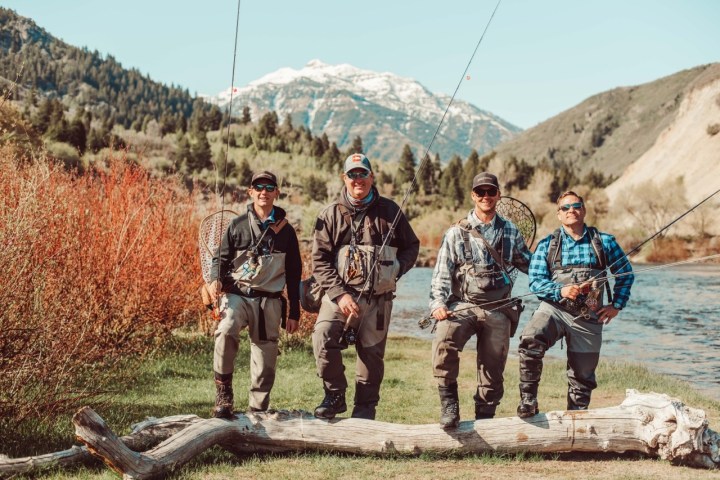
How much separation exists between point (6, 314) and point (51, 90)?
19223cm

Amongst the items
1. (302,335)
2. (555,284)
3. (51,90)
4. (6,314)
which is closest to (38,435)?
(6,314)

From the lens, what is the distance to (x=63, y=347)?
609 cm

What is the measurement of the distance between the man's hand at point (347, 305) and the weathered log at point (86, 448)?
57.6 inches

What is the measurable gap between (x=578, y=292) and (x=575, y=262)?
1.00 ft

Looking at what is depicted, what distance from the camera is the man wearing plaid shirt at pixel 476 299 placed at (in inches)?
217

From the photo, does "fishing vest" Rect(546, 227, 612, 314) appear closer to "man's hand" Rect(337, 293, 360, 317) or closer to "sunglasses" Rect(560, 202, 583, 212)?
"sunglasses" Rect(560, 202, 583, 212)

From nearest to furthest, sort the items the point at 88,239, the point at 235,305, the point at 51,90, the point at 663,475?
the point at 663,475 → the point at 235,305 → the point at 88,239 → the point at 51,90

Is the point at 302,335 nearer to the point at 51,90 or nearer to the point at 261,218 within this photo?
the point at 261,218

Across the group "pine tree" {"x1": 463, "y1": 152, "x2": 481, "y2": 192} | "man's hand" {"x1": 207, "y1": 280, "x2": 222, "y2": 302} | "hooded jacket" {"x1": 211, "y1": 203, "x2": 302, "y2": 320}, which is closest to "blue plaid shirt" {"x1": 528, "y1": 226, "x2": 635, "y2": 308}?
"hooded jacket" {"x1": 211, "y1": 203, "x2": 302, "y2": 320}

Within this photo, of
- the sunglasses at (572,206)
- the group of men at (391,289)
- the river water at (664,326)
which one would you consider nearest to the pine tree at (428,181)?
the river water at (664,326)

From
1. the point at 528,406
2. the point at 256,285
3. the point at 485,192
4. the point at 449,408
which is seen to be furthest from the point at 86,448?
the point at 485,192

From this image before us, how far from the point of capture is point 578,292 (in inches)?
222

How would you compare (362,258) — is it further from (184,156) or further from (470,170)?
(470,170)

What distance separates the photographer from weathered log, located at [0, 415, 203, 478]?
4637mm
